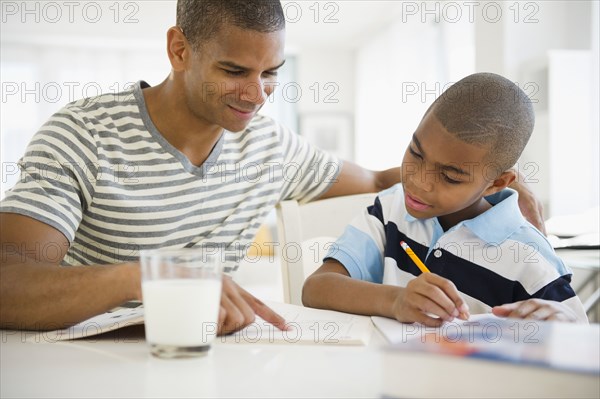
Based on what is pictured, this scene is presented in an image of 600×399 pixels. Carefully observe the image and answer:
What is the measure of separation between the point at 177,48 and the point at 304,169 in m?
0.41

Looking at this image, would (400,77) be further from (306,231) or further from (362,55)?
(306,231)

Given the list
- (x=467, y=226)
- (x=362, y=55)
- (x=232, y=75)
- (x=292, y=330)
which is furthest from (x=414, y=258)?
(x=362, y=55)

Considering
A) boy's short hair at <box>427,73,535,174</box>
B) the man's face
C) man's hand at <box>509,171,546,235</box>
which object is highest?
the man's face

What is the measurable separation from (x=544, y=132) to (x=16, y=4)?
14.9ft

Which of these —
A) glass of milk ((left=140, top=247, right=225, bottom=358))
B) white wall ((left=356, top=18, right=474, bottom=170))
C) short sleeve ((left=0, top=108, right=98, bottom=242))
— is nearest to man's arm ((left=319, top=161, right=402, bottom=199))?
short sleeve ((left=0, top=108, right=98, bottom=242))

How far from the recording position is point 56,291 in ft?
2.97

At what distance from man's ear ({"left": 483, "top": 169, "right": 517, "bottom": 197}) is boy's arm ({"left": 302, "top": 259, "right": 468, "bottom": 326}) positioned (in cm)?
30

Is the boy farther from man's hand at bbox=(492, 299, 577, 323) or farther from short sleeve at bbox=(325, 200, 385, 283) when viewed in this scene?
man's hand at bbox=(492, 299, 577, 323)

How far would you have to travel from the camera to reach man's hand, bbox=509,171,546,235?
135 centimetres

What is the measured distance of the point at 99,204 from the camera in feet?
4.34

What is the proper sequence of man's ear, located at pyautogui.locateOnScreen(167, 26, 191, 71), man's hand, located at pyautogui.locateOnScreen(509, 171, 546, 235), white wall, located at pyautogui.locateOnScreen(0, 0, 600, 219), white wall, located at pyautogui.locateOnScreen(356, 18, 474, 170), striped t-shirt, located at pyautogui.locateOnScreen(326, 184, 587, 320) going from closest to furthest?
striped t-shirt, located at pyautogui.locateOnScreen(326, 184, 587, 320)
man's hand, located at pyautogui.locateOnScreen(509, 171, 546, 235)
man's ear, located at pyautogui.locateOnScreen(167, 26, 191, 71)
white wall, located at pyautogui.locateOnScreen(0, 0, 600, 219)
white wall, located at pyautogui.locateOnScreen(356, 18, 474, 170)

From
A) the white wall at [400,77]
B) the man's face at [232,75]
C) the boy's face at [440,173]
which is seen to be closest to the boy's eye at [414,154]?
the boy's face at [440,173]

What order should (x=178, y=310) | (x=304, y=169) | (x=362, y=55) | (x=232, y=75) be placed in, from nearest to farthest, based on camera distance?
(x=178, y=310), (x=232, y=75), (x=304, y=169), (x=362, y=55)

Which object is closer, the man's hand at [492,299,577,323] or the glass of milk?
the glass of milk
